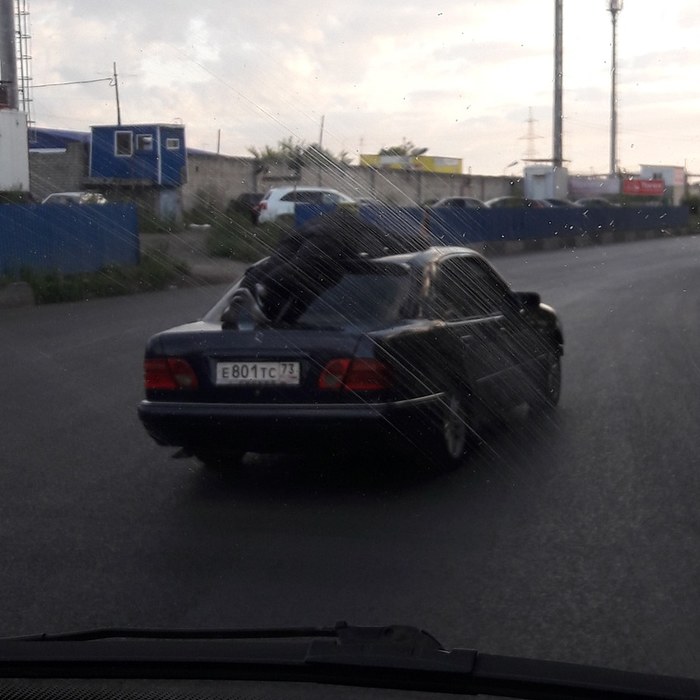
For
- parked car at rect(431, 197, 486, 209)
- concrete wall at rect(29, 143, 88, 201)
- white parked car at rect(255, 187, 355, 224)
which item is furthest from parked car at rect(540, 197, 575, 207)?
white parked car at rect(255, 187, 355, 224)

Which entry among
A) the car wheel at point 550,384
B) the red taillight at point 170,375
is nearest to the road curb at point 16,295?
the car wheel at point 550,384

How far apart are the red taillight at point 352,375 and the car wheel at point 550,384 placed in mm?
2863

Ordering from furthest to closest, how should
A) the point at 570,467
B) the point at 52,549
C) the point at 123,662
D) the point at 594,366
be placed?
1. the point at 594,366
2. the point at 570,467
3. the point at 52,549
4. the point at 123,662

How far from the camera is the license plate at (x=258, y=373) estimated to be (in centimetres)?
623

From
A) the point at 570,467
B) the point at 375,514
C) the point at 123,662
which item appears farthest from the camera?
the point at 570,467

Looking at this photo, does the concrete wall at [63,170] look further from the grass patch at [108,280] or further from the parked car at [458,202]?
the grass patch at [108,280]

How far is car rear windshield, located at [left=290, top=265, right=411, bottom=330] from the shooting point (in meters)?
6.46

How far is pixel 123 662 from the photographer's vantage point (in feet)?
8.92

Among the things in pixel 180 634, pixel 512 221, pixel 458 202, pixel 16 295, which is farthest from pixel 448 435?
pixel 458 202

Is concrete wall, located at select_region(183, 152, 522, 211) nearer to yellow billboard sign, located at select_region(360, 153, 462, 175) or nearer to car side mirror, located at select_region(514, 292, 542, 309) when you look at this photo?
yellow billboard sign, located at select_region(360, 153, 462, 175)

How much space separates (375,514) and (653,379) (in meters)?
5.52

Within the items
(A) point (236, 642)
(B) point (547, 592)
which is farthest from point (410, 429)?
(A) point (236, 642)

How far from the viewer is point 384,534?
5.65 meters

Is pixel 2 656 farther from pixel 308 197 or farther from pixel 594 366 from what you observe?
pixel 308 197
